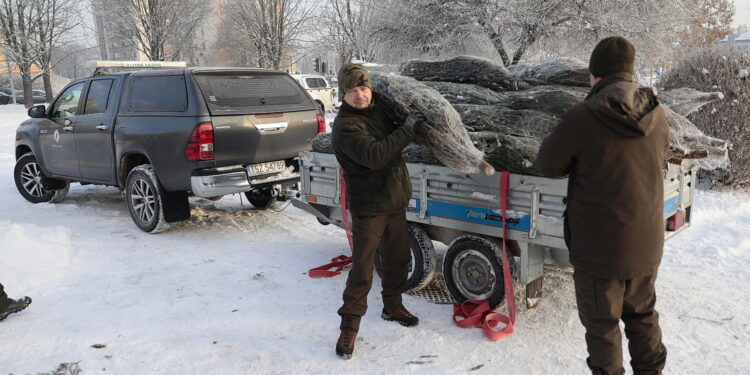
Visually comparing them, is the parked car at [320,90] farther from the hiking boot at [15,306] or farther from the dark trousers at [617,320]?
the dark trousers at [617,320]

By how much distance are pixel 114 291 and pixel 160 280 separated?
0.40 m

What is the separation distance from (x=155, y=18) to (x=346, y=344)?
33.4 metres

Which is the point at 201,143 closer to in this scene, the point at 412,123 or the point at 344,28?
the point at 412,123

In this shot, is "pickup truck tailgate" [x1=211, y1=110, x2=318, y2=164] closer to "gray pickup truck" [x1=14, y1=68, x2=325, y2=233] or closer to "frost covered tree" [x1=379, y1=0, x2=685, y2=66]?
"gray pickup truck" [x1=14, y1=68, x2=325, y2=233]

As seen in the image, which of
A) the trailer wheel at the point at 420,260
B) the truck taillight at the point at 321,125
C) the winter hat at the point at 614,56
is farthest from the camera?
the truck taillight at the point at 321,125

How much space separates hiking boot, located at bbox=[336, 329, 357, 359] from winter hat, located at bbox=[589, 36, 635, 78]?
218 centimetres

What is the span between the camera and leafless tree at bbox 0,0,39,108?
29656 millimetres

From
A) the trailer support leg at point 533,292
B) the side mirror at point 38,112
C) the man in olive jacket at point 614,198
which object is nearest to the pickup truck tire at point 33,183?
the side mirror at point 38,112

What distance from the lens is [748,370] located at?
10.9 feet

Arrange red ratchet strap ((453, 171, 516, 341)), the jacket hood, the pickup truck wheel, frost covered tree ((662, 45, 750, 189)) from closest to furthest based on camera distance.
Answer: the jacket hood < red ratchet strap ((453, 171, 516, 341)) < frost covered tree ((662, 45, 750, 189)) < the pickup truck wheel

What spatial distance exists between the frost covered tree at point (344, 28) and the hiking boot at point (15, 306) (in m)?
22.4

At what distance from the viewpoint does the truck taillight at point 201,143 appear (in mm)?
5844

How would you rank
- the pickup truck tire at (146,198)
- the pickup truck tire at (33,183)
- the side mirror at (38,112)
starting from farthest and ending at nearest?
the pickup truck tire at (33,183) → the side mirror at (38,112) → the pickup truck tire at (146,198)

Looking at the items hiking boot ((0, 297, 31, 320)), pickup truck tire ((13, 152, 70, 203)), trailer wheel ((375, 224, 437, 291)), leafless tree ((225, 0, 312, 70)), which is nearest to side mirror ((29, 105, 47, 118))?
pickup truck tire ((13, 152, 70, 203))
